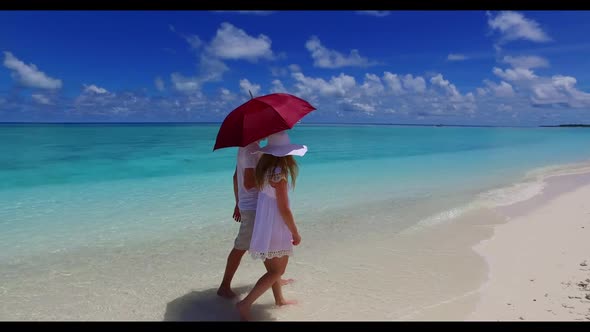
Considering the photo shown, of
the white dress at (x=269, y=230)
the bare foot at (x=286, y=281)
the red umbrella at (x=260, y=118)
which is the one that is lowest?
the bare foot at (x=286, y=281)

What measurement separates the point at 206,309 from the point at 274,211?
148 cm

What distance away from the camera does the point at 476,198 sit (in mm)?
9547

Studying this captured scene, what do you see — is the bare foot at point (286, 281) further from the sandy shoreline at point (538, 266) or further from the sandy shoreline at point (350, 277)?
the sandy shoreline at point (538, 266)

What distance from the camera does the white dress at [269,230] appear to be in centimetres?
354

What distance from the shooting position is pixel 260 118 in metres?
3.44

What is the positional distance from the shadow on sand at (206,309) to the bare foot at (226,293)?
0.14 ft

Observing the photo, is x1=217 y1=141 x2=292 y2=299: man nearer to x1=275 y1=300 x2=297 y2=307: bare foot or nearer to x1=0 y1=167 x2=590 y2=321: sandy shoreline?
x1=275 y1=300 x2=297 y2=307: bare foot

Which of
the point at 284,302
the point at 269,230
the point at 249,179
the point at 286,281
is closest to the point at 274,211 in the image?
the point at 269,230

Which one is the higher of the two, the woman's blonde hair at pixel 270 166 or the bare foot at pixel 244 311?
the woman's blonde hair at pixel 270 166

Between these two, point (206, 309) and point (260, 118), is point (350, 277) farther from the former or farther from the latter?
point (260, 118)

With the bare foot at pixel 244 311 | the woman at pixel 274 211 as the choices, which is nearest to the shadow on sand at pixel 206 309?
the bare foot at pixel 244 311

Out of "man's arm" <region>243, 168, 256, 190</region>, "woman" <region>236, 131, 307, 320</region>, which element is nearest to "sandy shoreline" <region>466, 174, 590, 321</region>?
"woman" <region>236, 131, 307, 320</region>

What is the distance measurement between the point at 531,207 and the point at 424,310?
19.4 ft
